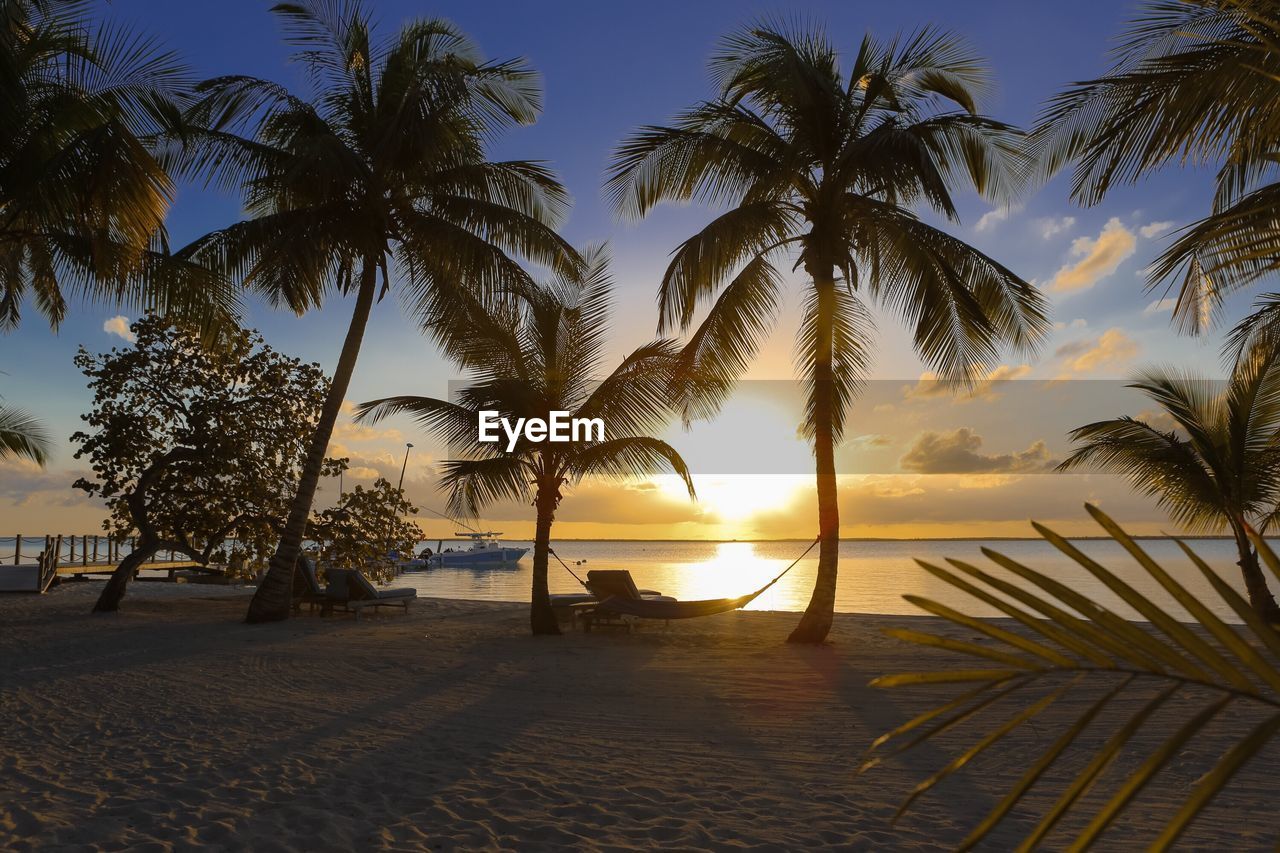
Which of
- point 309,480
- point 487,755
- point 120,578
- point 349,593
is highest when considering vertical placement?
point 309,480

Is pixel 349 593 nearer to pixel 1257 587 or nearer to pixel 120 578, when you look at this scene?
pixel 120 578

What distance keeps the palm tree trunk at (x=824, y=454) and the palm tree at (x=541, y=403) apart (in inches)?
77.1

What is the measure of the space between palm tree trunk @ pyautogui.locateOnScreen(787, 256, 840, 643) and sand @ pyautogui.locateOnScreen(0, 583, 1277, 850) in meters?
0.75

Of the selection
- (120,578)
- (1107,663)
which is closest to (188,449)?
(120,578)

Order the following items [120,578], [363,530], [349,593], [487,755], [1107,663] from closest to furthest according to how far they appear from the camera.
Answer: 1. [1107,663]
2. [487,755]
3. [349,593]
4. [120,578]
5. [363,530]

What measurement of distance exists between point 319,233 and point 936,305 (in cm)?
839

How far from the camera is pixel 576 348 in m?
12.3

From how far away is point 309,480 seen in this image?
12.4 meters

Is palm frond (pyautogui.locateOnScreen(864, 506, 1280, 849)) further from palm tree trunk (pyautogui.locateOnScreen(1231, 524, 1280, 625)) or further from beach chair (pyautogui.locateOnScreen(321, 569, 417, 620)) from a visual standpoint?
beach chair (pyautogui.locateOnScreen(321, 569, 417, 620))

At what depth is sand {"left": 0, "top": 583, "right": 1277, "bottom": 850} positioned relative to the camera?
3906 mm

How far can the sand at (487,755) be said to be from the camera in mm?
3906

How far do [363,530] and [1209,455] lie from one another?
45.5 ft

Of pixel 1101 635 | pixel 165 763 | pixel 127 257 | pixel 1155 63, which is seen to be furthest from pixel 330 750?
pixel 1155 63

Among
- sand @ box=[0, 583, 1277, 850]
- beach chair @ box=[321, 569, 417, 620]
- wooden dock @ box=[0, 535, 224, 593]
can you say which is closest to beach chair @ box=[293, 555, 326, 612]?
beach chair @ box=[321, 569, 417, 620]
